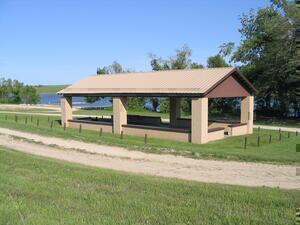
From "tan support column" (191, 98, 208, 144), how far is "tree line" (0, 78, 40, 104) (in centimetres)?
5734

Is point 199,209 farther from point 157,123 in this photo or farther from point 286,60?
point 286,60

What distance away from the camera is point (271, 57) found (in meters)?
30.4

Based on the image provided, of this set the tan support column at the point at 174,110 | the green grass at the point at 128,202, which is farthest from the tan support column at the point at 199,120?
the green grass at the point at 128,202

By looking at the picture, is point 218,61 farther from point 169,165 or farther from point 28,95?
point 28,95

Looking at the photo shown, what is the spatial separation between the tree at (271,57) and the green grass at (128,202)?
2344 centimetres

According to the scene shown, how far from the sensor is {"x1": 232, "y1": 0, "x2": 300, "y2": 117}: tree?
92.1ft

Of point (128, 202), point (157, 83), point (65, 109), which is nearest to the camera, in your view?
point (128, 202)

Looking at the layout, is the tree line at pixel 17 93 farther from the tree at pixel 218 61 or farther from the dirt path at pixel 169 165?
the dirt path at pixel 169 165

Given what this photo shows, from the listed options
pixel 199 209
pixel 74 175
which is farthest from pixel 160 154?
pixel 199 209

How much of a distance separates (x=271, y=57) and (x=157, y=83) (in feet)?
48.9

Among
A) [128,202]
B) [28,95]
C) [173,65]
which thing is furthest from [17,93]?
[128,202]

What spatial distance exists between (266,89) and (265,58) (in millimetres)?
3198

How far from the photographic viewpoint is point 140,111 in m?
45.9

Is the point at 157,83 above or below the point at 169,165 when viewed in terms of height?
above
